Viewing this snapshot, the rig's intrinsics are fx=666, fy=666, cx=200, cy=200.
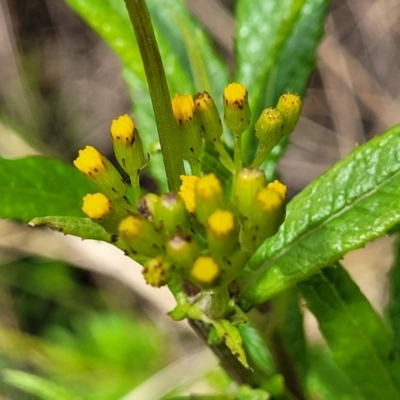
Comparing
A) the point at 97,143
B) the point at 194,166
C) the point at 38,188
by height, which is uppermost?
the point at 97,143

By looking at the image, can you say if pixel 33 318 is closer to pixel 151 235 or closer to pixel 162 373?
pixel 162 373

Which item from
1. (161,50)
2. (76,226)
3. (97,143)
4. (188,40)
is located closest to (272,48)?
(188,40)

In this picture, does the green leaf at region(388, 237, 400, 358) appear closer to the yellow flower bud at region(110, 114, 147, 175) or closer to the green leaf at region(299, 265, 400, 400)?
the green leaf at region(299, 265, 400, 400)

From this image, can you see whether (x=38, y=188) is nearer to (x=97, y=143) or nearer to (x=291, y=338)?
(x=291, y=338)

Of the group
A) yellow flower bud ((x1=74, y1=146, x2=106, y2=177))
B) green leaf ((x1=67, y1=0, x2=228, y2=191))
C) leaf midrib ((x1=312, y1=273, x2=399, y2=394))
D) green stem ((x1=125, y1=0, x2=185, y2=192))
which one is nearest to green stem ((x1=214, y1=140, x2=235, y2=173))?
green stem ((x1=125, y1=0, x2=185, y2=192))

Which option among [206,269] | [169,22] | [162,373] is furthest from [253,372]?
[162,373]

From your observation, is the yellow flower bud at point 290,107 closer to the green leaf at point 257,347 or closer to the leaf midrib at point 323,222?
the leaf midrib at point 323,222
